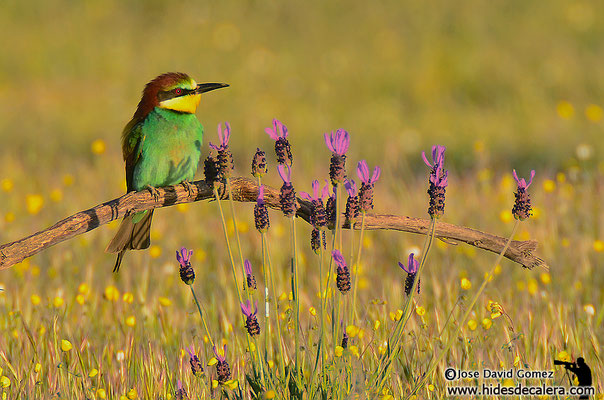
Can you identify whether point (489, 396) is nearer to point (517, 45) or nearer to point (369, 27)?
point (517, 45)

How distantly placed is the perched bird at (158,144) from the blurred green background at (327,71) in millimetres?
3584

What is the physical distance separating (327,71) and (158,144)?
10271mm

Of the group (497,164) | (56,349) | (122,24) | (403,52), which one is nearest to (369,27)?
(403,52)

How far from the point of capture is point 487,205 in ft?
19.5

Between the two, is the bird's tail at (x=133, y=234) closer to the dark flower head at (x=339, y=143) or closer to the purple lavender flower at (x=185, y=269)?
the purple lavender flower at (x=185, y=269)

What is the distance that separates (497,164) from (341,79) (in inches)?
229

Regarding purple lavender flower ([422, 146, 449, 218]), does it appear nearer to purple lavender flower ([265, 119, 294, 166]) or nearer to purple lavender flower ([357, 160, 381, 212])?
purple lavender flower ([357, 160, 381, 212])

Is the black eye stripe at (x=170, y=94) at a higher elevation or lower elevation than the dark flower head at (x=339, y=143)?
higher

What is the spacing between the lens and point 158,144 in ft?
12.9

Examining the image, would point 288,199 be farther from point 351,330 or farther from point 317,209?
point 351,330

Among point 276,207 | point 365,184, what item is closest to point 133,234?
point 276,207

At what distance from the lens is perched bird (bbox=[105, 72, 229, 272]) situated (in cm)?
391

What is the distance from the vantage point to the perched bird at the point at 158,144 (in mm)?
3910

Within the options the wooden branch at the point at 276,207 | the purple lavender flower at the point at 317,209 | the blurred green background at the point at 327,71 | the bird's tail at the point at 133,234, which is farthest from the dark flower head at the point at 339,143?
the blurred green background at the point at 327,71
